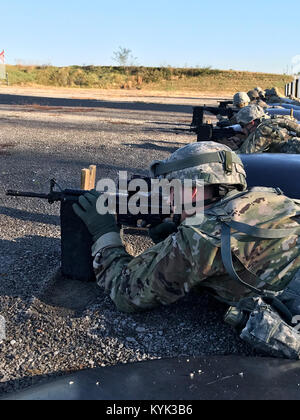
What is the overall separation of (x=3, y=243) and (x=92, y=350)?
2.12 meters

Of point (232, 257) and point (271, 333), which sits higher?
point (232, 257)

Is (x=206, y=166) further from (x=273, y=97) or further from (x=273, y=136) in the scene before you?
(x=273, y=97)

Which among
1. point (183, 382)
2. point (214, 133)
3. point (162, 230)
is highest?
point (214, 133)

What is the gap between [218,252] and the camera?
2.62m

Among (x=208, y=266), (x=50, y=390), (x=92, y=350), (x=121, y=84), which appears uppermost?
(x=121, y=84)

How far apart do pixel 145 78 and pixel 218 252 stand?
51890 millimetres

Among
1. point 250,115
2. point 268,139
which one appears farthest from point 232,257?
point 250,115

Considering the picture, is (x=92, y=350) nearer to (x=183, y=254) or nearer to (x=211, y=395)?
(x=183, y=254)

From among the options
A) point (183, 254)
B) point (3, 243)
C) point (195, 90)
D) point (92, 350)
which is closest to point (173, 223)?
point (183, 254)

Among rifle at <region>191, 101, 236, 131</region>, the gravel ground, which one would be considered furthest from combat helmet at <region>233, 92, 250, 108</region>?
the gravel ground

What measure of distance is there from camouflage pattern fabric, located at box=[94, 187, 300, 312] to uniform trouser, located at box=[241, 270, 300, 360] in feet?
0.86

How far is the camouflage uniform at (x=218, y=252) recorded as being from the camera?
2.62 meters

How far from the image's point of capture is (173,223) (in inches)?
125
